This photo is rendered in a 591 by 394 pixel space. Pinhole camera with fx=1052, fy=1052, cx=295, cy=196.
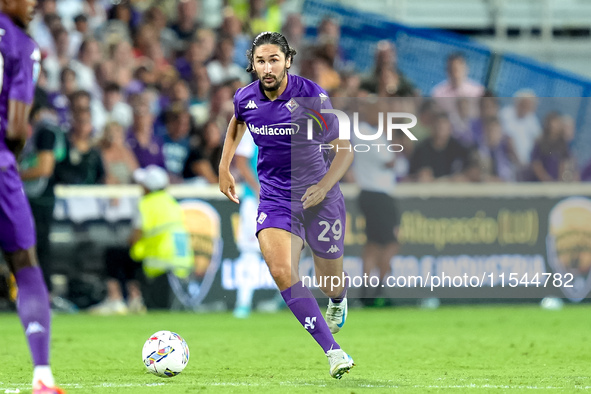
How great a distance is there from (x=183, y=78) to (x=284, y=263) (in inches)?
361

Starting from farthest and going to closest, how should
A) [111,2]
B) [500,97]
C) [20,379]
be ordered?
1. [111,2]
2. [500,97]
3. [20,379]

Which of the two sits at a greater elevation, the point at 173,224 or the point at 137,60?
the point at 137,60

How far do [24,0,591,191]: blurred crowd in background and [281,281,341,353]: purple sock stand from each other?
645 centimetres

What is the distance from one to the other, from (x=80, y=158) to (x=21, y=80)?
816cm

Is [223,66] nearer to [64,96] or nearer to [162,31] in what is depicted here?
[162,31]

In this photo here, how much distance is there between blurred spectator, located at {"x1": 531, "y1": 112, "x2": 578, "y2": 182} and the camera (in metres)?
14.5

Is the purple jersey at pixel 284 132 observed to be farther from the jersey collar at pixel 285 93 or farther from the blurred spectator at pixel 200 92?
the blurred spectator at pixel 200 92

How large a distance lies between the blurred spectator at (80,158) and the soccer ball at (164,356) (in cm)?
646

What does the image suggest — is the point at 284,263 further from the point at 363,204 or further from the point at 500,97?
the point at 500,97

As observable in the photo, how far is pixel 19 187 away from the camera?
18.3 feet

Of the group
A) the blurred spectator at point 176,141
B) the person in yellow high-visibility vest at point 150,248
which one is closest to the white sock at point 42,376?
the person in yellow high-visibility vest at point 150,248

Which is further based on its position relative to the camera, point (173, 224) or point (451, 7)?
point (451, 7)

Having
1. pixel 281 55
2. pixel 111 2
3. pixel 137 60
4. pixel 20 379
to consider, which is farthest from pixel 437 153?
pixel 20 379

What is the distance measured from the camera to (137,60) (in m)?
15.8
